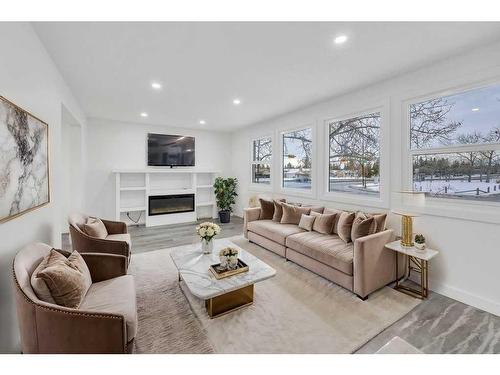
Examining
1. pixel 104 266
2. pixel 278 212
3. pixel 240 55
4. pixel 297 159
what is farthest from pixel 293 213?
pixel 104 266

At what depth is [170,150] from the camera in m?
6.10

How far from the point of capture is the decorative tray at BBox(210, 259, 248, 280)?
85.9 inches

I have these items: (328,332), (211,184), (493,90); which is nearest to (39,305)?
(328,332)

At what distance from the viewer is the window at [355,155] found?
11.2ft

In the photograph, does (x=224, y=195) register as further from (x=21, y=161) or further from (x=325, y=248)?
(x=21, y=161)

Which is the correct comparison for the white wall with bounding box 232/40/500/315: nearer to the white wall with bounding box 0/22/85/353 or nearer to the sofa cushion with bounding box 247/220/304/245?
the sofa cushion with bounding box 247/220/304/245

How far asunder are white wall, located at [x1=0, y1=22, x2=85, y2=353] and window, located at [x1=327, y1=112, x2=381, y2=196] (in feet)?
12.8

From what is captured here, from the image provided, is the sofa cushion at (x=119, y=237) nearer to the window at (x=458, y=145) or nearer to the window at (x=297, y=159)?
the window at (x=297, y=159)

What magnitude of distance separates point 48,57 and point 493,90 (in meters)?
4.73

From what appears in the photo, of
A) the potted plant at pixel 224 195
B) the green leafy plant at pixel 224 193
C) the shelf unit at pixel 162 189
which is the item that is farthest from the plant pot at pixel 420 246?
the shelf unit at pixel 162 189

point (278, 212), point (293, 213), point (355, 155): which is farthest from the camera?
point (278, 212)

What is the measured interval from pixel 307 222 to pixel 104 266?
2749mm

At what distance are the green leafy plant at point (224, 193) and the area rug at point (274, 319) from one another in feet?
11.5

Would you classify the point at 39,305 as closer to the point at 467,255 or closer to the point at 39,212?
the point at 39,212
